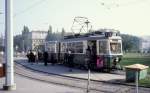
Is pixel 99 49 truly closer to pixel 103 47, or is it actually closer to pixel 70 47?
pixel 103 47

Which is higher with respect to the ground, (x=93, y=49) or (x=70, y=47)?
(x=70, y=47)

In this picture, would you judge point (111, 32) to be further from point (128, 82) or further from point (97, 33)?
point (128, 82)

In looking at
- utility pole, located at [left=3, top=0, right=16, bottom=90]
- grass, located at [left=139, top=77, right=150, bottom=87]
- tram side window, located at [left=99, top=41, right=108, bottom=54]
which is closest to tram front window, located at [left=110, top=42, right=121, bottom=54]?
tram side window, located at [left=99, top=41, right=108, bottom=54]

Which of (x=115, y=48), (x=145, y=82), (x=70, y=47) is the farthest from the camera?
(x=70, y=47)

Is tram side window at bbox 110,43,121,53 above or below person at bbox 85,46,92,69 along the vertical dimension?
above

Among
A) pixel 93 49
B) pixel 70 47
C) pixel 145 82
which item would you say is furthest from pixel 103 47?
pixel 145 82

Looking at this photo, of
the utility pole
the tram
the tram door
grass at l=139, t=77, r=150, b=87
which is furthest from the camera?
the tram door

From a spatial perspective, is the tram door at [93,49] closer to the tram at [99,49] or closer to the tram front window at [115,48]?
the tram at [99,49]

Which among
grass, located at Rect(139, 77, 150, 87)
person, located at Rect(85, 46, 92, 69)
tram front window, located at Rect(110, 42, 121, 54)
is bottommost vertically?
grass, located at Rect(139, 77, 150, 87)

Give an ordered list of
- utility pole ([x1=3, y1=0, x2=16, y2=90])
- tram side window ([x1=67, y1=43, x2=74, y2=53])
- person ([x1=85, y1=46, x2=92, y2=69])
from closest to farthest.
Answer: utility pole ([x1=3, y1=0, x2=16, y2=90]) < person ([x1=85, y1=46, x2=92, y2=69]) < tram side window ([x1=67, y1=43, x2=74, y2=53])

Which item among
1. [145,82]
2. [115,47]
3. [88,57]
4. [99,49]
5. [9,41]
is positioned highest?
[9,41]

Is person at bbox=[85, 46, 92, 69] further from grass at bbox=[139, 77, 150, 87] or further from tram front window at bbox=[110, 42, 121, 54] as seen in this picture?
grass at bbox=[139, 77, 150, 87]

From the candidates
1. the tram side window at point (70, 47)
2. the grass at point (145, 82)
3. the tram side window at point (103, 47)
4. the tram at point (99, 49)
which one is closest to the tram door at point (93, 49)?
the tram at point (99, 49)

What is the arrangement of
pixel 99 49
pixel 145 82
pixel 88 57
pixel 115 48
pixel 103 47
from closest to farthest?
pixel 145 82, pixel 103 47, pixel 115 48, pixel 99 49, pixel 88 57
